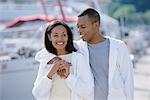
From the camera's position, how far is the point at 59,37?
335 centimetres

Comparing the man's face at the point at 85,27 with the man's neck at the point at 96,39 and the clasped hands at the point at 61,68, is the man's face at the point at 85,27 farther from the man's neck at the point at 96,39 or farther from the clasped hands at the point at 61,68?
the clasped hands at the point at 61,68

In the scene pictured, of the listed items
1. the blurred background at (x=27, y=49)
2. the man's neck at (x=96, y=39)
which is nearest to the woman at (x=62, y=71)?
the man's neck at (x=96, y=39)

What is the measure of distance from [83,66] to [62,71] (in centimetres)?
13

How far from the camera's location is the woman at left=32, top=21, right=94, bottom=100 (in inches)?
131

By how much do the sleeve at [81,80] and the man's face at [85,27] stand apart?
0.47 ft

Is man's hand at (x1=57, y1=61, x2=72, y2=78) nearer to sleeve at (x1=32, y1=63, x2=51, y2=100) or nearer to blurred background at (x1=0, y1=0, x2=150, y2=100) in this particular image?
sleeve at (x1=32, y1=63, x2=51, y2=100)

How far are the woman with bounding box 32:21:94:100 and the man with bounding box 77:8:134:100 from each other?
74mm

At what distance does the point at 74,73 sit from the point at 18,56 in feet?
22.4

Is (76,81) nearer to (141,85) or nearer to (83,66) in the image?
(83,66)

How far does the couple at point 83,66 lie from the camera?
3352 millimetres

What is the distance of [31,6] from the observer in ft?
56.7

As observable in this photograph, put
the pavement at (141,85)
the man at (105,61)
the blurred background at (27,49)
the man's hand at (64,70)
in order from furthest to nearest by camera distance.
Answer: the blurred background at (27,49), the pavement at (141,85), the man at (105,61), the man's hand at (64,70)

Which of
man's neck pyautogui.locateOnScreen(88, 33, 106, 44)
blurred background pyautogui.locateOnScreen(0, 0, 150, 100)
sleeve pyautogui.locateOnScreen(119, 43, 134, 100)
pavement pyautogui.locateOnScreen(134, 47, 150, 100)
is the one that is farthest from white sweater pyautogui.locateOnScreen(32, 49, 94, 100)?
pavement pyautogui.locateOnScreen(134, 47, 150, 100)

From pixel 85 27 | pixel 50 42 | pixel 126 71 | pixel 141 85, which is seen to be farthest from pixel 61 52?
pixel 141 85
